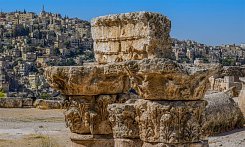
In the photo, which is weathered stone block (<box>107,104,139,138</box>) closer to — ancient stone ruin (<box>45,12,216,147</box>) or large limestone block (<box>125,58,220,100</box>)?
ancient stone ruin (<box>45,12,216,147</box>)

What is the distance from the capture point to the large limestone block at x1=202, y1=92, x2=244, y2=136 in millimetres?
13934

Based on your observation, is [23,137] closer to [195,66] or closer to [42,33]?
[195,66]

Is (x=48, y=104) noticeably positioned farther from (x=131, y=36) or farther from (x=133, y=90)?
(x=133, y=90)

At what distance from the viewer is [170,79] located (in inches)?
241

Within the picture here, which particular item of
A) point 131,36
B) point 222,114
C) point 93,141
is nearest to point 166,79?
point 93,141

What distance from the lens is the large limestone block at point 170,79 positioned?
6.04m

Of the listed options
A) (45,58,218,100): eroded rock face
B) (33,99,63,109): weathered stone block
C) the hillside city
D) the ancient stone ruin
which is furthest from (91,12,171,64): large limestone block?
the hillside city

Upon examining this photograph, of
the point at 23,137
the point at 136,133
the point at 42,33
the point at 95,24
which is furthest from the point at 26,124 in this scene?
the point at 42,33

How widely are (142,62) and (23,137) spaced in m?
9.33

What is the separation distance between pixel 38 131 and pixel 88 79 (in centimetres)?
758

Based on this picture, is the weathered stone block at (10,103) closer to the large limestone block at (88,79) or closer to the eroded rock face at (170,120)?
the large limestone block at (88,79)

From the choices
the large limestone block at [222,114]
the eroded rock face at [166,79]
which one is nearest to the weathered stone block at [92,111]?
the eroded rock face at [166,79]

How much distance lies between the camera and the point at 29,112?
21.0 metres

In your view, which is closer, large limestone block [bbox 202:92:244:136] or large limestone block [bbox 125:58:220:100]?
large limestone block [bbox 125:58:220:100]
